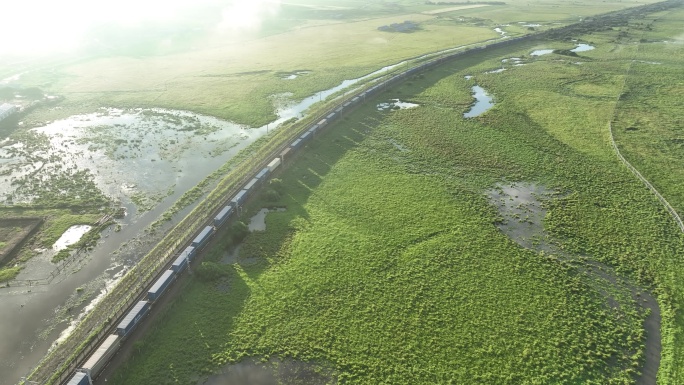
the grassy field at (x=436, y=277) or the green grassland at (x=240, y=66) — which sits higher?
the green grassland at (x=240, y=66)

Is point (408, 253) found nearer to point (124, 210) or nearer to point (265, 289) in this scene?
point (265, 289)

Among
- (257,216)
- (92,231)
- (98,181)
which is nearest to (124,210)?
(92,231)

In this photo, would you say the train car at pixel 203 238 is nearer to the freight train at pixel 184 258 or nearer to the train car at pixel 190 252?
the freight train at pixel 184 258

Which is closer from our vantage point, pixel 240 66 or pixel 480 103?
pixel 480 103

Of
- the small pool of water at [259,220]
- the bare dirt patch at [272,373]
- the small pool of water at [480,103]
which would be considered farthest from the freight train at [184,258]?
the small pool of water at [480,103]

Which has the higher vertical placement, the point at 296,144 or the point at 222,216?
the point at 296,144

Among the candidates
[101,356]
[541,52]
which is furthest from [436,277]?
[541,52]

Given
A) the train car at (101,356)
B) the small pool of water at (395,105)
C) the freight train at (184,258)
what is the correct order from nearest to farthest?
1. the train car at (101,356)
2. the freight train at (184,258)
3. the small pool of water at (395,105)

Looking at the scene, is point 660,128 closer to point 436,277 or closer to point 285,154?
point 436,277
